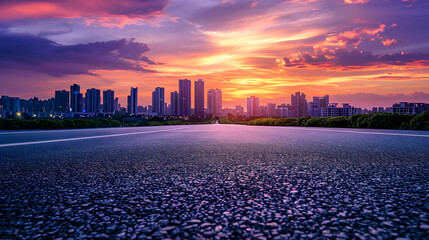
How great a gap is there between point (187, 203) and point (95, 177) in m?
1.59

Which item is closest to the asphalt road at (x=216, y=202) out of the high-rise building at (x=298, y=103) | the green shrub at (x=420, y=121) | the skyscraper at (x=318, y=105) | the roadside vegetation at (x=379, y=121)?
→ the green shrub at (x=420, y=121)

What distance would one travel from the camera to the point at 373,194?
2.36m

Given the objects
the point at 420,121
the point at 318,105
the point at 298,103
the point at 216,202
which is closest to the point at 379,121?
the point at 420,121

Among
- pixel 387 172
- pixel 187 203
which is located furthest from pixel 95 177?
pixel 387 172

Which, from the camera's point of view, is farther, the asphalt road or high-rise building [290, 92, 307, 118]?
high-rise building [290, 92, 307, 118]

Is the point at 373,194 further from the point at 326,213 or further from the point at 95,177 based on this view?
the point at 95,177

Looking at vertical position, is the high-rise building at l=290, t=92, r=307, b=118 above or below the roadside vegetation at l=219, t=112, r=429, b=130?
above

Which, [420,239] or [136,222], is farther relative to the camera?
[136,222]

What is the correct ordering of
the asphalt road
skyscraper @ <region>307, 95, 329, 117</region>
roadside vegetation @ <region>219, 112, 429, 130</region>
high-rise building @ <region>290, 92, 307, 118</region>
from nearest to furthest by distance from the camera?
the asphalt road < roadside vegetation @ <region>219, 112, 429, 130</region> < skyscraper @ <region>307, 95, 329, 117</region> < high-rise building @ <region>290, 92, 307, 118</region>

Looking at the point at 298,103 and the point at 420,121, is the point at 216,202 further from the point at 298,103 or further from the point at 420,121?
the point at 298,103

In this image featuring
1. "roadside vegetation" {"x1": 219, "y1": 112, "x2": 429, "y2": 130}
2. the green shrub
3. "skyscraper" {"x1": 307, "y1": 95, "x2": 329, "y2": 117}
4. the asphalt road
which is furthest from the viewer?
"skyscraper" {"x1": 307, "y1": 95, "x2": 329, "y2": 117}

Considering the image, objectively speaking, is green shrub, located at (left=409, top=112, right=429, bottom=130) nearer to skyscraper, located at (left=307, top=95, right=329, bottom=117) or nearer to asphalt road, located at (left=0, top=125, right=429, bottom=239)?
asphalt road, located at (left=0, top=125, right=429, bottom=239)

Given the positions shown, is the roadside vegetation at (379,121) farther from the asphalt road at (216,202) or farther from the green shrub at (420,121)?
the asphalt road at (216,202)

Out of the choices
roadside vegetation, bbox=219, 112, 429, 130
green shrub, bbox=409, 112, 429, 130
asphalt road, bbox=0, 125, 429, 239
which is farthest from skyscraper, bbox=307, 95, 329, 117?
asphalt road, bbox=0, 125, 429, 239
